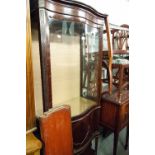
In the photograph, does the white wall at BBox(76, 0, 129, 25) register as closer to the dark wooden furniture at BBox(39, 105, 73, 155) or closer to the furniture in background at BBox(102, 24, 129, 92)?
the furniture in background at BBox(102, 24, 129, 92)

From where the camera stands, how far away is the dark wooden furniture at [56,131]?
0.94 m

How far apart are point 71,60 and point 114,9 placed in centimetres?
126

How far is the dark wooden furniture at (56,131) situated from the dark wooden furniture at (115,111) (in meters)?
Result: 0.83

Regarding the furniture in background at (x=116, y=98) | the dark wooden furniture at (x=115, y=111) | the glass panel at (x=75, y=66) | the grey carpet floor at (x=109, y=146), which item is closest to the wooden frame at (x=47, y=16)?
the glass panel at (x=75, y=66)

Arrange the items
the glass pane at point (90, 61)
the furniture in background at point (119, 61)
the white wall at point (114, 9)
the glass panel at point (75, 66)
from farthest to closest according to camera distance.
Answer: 1. the white wall at point (114, 9)
2. the furniture in background at point (119, 61)
3. the glass pane at point (90, 61)
4. the glass panel at point (75, 66)

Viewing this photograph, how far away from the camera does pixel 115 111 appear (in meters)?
1.82

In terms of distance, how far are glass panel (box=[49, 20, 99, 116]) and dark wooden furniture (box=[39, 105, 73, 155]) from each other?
0.32 m

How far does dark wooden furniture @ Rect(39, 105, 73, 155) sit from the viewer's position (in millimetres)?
945

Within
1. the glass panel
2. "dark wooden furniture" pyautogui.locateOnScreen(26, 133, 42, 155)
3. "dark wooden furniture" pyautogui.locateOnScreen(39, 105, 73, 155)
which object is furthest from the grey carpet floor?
"dark wooden furniture" pyautogui.locateOnScreen(26, 133, 42, 155)

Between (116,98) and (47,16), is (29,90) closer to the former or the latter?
(47,16)

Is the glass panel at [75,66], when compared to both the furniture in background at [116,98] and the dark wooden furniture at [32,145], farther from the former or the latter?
the dark wooden furniture at [32,145]
